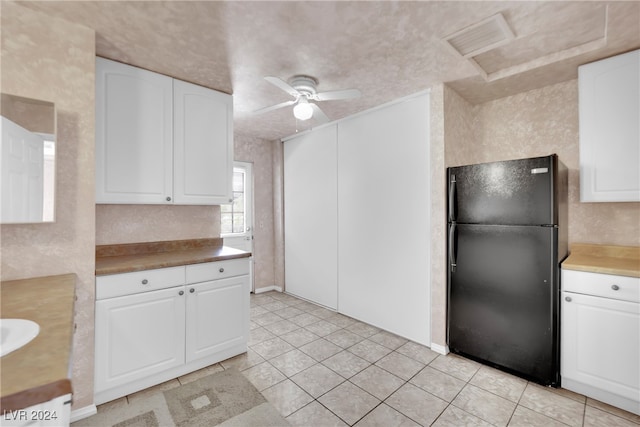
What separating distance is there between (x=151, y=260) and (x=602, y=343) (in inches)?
123

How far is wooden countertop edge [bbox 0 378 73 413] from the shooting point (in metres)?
0.64

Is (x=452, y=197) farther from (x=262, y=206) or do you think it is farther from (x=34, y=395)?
(x=262, y=206)

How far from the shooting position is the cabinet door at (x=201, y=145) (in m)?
2.47

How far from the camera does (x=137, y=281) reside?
2021mm

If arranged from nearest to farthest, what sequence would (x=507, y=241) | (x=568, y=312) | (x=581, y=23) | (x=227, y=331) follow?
1. (x=581, y=23)
2. (x=568, y=312)
3. (x=507, y=241)
4. (x=227, y=331)

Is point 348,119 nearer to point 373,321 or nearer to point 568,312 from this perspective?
point 373,321

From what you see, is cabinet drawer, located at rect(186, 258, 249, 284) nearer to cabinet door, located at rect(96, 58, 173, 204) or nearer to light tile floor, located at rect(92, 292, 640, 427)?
cabinet door, located at rect(96, 58, 173, 204)

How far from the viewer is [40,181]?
5.43ft

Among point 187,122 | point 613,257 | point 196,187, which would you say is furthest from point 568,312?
point 187,122

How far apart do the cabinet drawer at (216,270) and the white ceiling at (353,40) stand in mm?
1534

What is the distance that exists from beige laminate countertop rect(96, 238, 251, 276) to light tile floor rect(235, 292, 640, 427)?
927mm

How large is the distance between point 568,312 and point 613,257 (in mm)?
751

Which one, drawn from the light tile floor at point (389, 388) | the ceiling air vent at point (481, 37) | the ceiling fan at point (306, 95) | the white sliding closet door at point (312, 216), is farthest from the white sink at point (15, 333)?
A: the white sliding closet door at point (312, 216)

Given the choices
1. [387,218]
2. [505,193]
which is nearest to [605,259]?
[505,193]
